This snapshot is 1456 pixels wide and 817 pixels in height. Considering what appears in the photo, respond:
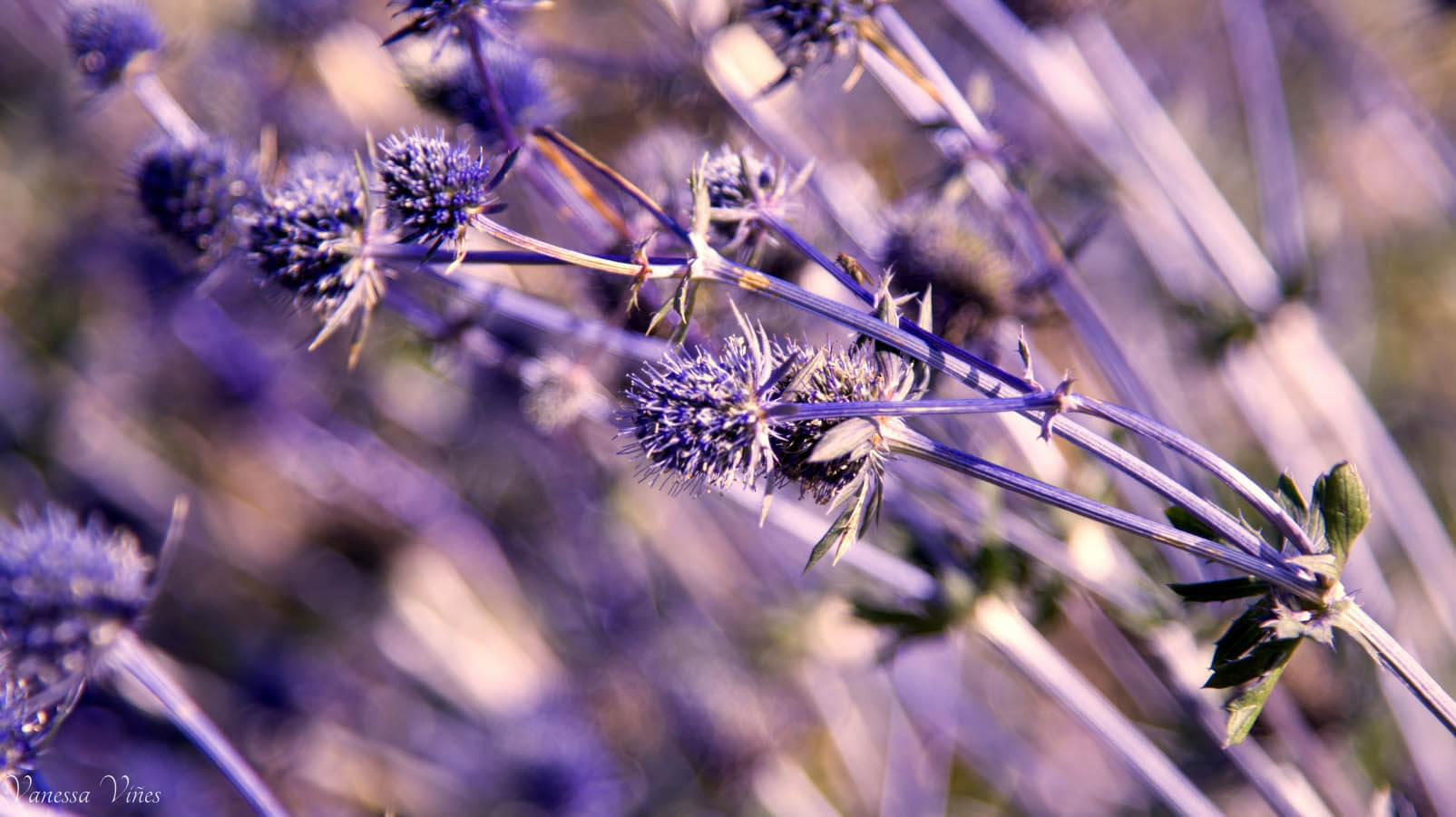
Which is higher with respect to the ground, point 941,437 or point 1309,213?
point 941,437

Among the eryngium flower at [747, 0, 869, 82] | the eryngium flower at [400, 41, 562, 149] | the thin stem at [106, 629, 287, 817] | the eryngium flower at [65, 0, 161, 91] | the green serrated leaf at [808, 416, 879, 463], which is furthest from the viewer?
the eryngium flower at [65, 0, 161, 91]

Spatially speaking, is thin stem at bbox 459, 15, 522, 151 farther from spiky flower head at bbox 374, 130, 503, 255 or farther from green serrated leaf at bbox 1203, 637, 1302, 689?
green serrated leaf at bbox 1203, 637, 1302, 689

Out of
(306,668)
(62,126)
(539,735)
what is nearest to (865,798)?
(539,735)

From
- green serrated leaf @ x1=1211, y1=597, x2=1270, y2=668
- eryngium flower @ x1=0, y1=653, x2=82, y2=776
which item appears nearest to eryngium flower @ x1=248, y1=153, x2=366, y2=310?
eryngium flower @ x1=0, y1=653, x2=82, y2=776

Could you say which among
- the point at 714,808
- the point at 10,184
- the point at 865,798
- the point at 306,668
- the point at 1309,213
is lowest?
the point at 865,798

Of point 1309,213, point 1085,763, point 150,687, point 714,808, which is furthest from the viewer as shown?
point 1085,763

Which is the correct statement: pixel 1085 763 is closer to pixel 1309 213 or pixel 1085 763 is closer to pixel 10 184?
pixel 1309 213
